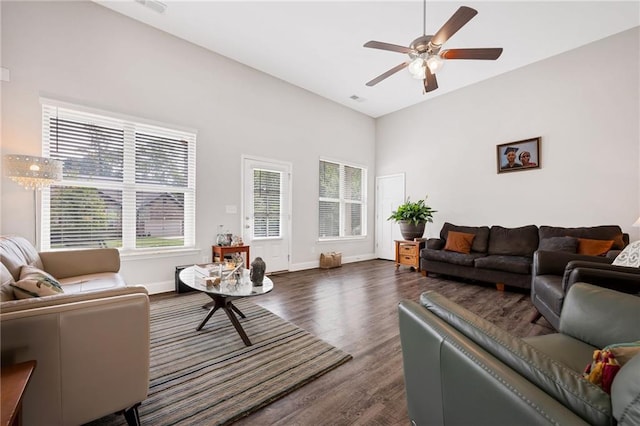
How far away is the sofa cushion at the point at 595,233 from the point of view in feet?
10.9

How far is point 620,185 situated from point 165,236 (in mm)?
6393

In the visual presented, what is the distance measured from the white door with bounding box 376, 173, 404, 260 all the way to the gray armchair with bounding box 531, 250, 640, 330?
11.6 ft

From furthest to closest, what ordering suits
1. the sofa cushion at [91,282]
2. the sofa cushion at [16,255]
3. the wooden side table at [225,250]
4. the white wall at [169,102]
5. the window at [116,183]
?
the wooden side table at [225,250] < the window at [116,183] < the white wall at [169,102] < the sofa cushion at [91,282] < the sofa cushion at [16,255]

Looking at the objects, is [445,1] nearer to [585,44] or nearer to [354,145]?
[585,44]

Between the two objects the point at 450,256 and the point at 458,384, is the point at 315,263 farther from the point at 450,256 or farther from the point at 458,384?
the point at 458,384

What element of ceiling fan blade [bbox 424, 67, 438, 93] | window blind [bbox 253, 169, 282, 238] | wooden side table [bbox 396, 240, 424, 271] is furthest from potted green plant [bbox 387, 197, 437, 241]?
ceiling fan blade [bbox 424, 67, 438, 93]

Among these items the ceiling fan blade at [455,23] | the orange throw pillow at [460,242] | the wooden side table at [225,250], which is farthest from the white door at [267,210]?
the ceiling fan blade at [455,23]

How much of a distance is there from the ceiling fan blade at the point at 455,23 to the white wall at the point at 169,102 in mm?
3127

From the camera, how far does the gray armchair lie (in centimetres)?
196

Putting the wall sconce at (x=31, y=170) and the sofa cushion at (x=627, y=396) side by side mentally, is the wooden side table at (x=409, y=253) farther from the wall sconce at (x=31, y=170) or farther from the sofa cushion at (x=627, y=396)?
the wall sconce at (x=31, y=170)

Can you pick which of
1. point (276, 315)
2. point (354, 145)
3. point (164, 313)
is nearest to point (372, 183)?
point (354, 145)

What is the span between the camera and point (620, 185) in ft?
11.8

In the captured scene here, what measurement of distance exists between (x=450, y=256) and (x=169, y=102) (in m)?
4.96

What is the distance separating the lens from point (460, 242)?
456cm
